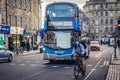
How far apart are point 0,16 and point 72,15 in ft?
67.4

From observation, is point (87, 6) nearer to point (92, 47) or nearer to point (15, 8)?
point (92, 47)

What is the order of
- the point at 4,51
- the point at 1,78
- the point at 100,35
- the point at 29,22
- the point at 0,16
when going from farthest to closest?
the point at 100,35, the point at 29,22, the point at 0,16, the point at 4,51, the point at 1,78

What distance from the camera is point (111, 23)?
157 metres

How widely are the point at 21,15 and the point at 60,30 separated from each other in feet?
96.9

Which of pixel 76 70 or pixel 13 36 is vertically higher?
pixel 13 36

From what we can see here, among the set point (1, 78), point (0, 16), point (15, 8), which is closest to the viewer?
point (1, 78)

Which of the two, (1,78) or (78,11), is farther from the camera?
(78,11)

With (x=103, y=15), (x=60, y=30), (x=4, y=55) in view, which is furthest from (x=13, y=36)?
(x=103, y=15)

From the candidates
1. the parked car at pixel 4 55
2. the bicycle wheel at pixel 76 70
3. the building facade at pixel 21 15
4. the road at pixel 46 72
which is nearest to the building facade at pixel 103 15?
the building facade at pixel 21 15

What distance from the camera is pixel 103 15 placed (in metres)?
157

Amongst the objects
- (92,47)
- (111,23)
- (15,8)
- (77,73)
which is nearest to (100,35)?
(111,23)

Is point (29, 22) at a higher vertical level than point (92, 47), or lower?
higher

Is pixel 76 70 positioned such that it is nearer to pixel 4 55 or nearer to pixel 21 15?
pixel 4 55

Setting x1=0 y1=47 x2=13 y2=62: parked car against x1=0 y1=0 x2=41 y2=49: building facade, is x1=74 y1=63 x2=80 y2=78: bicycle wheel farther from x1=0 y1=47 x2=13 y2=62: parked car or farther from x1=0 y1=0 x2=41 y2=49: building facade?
x1=0 y1=0 x2=41 y2=49: building facade
